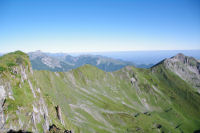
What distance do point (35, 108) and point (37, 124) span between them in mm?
9229

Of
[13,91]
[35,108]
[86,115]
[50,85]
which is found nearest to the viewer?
[13,91]

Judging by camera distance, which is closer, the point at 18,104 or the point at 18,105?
the point at 18,105

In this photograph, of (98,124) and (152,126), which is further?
(152,126)

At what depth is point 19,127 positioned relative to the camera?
57406 mm

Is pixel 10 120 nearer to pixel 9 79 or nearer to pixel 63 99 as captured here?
pixel 9 79

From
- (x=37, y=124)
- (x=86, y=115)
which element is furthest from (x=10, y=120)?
(x=86, y=115)

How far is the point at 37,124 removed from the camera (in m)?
67.3

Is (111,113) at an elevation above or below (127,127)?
above

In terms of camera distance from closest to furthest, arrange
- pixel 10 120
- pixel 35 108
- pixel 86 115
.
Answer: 1. pixel 10 120
2. pixel 35 108
3. pixel 86 115

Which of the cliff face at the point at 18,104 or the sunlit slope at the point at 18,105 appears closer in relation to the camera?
the sunlit slope at the point at 18,105

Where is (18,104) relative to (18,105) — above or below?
above

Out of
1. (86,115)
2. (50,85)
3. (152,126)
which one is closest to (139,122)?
(152,126)

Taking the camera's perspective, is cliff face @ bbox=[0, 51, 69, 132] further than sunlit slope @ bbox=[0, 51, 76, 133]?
Yes

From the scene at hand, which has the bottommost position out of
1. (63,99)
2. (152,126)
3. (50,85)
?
(152,126)
